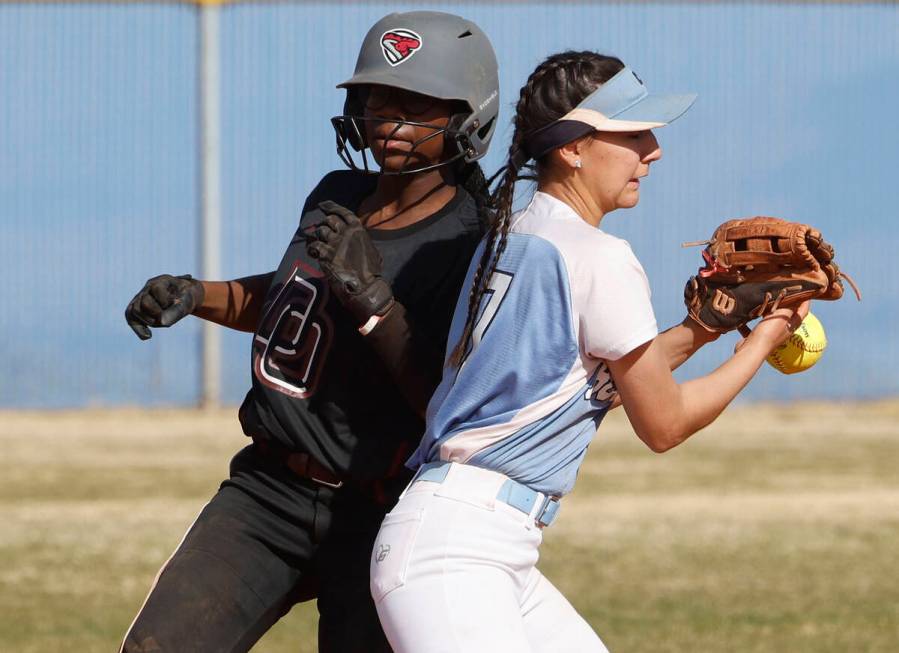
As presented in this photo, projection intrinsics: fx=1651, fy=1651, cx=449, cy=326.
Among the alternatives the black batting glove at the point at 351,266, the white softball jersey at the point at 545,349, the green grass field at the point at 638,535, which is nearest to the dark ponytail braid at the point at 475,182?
the black batting glove at the point at 351,266

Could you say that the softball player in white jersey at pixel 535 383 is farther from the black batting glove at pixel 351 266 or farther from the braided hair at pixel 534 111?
the black batting glove at pixel 351 266

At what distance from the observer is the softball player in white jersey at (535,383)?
3.20 m

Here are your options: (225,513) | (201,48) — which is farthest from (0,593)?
(201,48)

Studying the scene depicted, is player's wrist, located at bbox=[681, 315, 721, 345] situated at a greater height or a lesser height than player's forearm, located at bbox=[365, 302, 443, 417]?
greater

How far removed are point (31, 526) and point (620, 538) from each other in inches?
149

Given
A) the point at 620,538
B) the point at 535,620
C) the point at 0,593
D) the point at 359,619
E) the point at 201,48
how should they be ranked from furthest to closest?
the point at 201,48
the point at 620,538
the point at 0,593
the point at 359,619
the point at 535,620

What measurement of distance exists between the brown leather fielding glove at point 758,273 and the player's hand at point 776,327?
2 centimetres

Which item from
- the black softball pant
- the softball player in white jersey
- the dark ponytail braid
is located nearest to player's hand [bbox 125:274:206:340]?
the black softball pant

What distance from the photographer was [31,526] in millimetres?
10688

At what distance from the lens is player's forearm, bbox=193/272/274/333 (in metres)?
4.22

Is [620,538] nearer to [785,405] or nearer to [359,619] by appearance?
[359,619]

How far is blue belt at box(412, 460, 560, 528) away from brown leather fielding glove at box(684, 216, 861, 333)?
61 cm

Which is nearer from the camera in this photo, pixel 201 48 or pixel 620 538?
pixel 620 538

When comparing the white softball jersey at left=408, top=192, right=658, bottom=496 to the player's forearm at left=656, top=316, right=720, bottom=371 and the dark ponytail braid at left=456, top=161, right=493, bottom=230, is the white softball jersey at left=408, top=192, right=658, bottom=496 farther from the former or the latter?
the dark ponytail braid at left=456, top=161, right=493, bottom=230
